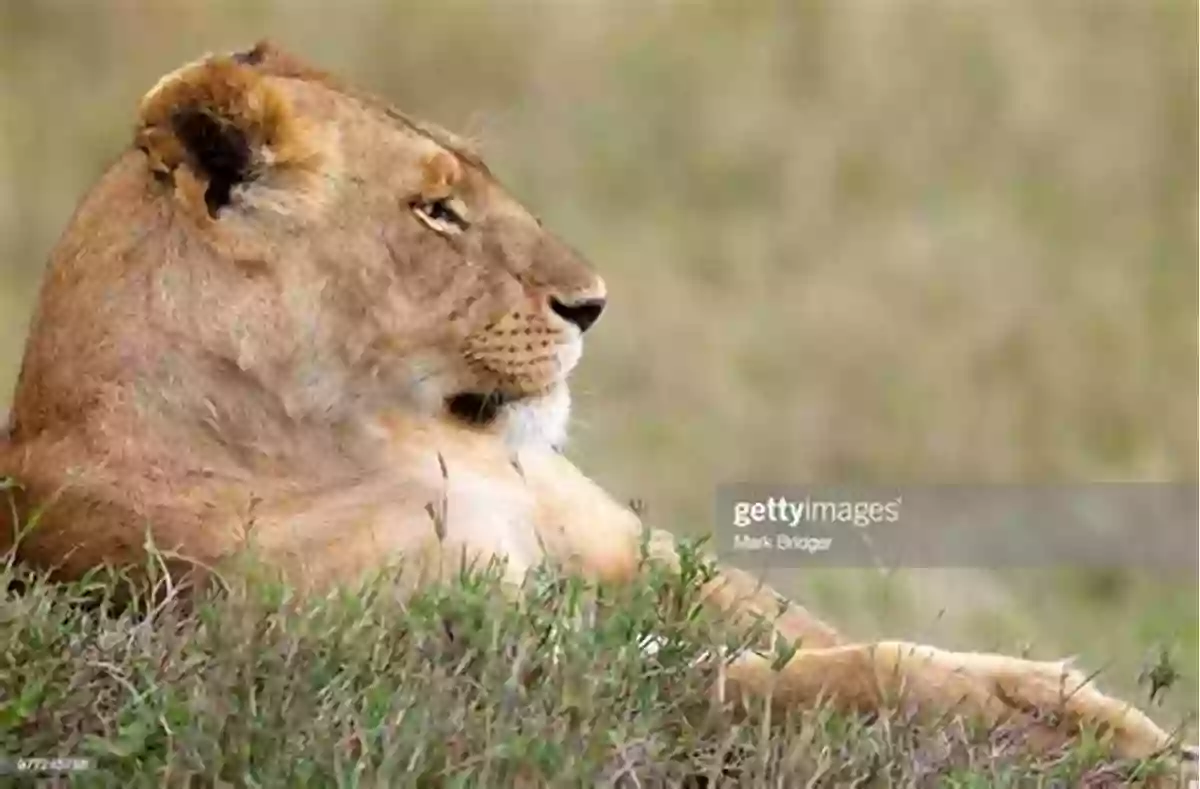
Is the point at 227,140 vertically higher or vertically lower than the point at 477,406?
higher

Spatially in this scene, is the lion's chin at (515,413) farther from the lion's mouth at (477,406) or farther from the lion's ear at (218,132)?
the lion's ear at (218,132)

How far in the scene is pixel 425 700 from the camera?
71.9 inches

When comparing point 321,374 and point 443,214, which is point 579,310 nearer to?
point 443,214

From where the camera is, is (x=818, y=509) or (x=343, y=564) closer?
(x=343, y=564)

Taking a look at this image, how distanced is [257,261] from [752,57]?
655 mm

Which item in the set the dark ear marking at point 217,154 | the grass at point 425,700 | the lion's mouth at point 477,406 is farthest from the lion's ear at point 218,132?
the grass at point 425,700

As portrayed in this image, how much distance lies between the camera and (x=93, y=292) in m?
2.11

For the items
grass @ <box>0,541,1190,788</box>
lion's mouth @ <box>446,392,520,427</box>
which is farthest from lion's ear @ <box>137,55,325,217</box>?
grass @ <box>0,541,1190,788</box>

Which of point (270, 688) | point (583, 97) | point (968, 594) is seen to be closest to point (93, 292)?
point (270, 688)

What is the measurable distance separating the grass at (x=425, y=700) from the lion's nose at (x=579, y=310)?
0.32m

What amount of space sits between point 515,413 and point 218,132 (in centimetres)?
40

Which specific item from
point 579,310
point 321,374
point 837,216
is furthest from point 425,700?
point 837,216

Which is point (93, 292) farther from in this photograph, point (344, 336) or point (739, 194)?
point (739, 194)

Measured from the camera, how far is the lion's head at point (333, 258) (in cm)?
211
